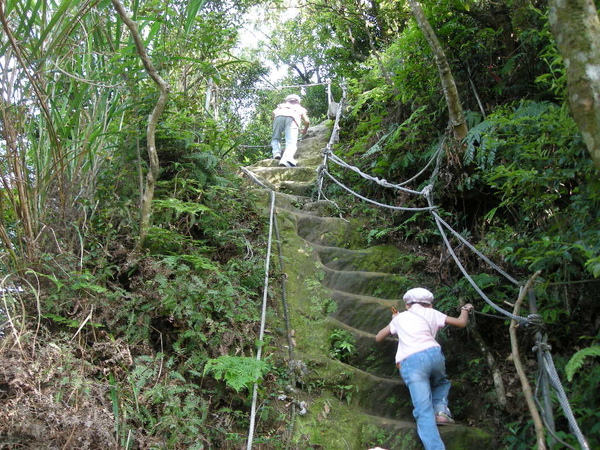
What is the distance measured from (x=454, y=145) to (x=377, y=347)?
2.06 m

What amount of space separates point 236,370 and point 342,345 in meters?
1.27

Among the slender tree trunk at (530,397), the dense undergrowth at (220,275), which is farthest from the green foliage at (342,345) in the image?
the slender tree trunk at (530,397)

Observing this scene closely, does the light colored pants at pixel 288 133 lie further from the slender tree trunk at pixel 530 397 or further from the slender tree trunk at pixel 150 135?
the slender tree trunk at pixel 530 397

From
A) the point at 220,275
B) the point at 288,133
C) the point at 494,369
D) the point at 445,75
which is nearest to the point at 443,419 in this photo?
the point at 494,369

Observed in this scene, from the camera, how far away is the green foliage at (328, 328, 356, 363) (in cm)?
409

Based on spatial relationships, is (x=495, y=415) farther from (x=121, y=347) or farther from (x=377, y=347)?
(x=121, y=347)

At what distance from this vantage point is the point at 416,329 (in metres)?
3.55

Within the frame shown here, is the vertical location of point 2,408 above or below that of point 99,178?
below

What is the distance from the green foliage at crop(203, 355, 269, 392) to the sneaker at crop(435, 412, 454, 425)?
4.11 feet

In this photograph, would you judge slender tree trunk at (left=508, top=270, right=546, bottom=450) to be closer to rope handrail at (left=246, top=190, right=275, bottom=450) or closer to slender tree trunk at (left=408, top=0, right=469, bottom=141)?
rope handrail at (left=246, top=190, right=275, bottom=450)

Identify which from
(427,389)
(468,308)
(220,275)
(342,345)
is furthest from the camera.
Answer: (342,345)

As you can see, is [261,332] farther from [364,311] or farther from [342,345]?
[364,311]

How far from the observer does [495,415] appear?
345 centimetres

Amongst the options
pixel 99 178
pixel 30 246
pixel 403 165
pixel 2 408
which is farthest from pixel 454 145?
pixel 2 408
